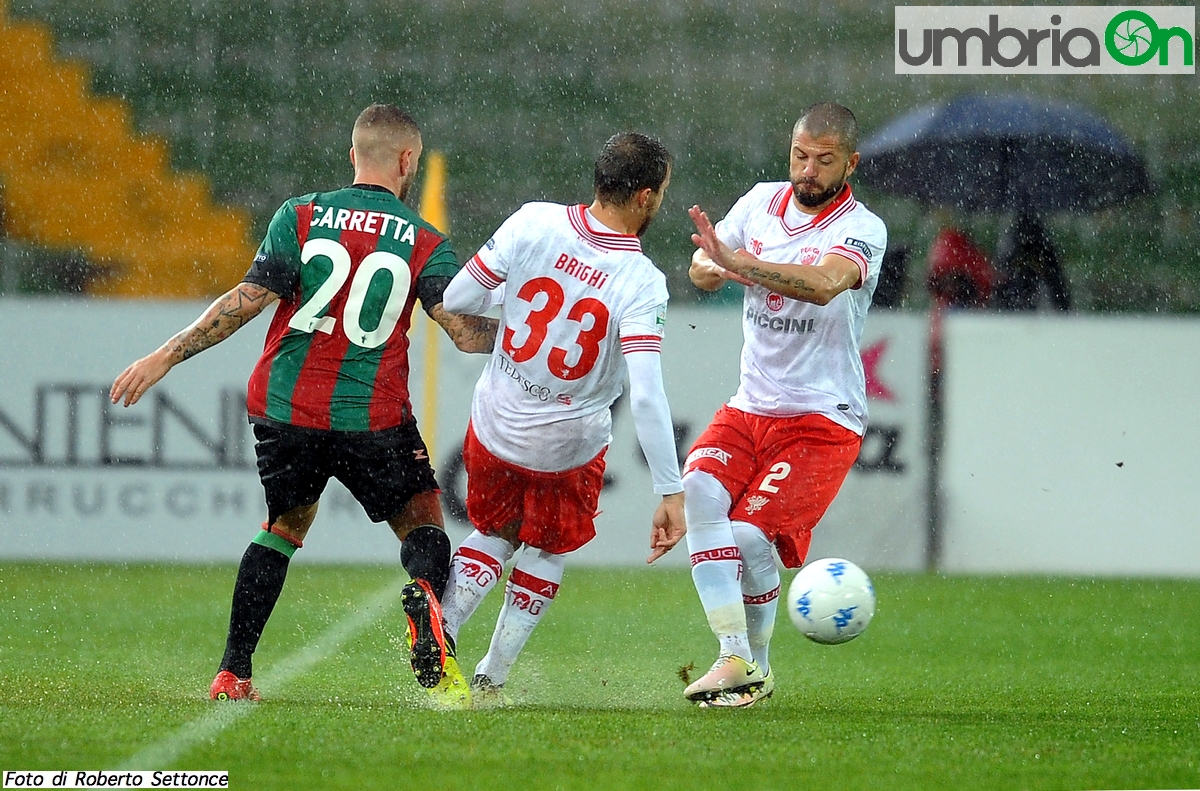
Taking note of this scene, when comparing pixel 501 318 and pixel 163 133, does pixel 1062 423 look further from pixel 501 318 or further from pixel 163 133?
pixel 163 133

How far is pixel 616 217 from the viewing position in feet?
15.0

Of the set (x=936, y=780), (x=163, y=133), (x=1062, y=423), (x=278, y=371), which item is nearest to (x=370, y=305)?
(x=278, y=371)

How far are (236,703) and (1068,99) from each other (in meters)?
13.2

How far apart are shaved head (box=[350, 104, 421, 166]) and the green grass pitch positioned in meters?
1.61

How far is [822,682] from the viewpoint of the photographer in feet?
18.7

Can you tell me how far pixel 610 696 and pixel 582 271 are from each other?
1.42 metres

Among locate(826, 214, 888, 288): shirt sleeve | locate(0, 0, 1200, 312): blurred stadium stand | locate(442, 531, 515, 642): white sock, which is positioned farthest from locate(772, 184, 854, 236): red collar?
locate(0, 0, 1200, 312): blurred stadium stand

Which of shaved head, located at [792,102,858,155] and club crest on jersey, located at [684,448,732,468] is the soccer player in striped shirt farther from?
shaved head, located at [792,102,858,155]

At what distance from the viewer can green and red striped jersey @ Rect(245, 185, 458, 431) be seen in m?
4.58

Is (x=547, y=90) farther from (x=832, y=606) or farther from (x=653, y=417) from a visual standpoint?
(x=653, y=417)

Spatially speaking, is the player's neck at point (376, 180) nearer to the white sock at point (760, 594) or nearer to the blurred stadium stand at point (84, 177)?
the white sock at point (760, 594)

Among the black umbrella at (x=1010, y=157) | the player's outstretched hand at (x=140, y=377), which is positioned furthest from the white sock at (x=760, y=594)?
the black umbrella at (x=1010, y=157)

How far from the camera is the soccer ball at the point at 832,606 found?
4.91 metres

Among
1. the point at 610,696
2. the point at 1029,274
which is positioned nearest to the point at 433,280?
the point at 610,696
